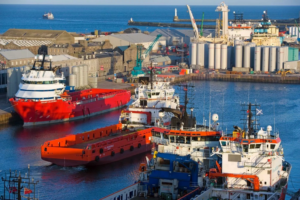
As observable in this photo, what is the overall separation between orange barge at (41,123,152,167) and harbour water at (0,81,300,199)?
0.35m

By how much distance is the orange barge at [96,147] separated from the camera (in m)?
25.0

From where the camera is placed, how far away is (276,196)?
57.7 ft

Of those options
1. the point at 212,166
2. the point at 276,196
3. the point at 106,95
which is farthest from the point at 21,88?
the point at 276,196

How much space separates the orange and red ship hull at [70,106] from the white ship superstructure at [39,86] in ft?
1.43

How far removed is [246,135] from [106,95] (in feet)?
74.3

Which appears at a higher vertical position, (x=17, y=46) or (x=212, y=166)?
(x=17, y=46)

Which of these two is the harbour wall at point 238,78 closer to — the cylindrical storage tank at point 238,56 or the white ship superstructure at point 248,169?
the cylindrical storage tank at point 238,56

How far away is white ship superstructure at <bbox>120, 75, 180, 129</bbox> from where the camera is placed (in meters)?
29.6

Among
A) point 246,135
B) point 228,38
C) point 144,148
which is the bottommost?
point 144,148

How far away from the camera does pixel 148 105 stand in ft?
99.8

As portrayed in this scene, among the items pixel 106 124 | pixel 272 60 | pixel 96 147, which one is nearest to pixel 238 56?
pixel 272 60

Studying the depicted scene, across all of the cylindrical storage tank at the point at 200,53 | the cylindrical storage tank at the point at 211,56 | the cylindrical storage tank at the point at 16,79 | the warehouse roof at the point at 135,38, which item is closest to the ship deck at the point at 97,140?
the cylindrical storage tank at the point at 16,79

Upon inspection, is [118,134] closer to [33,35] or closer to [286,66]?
[286,66]

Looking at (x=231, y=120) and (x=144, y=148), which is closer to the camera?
(x=144, y=148)
